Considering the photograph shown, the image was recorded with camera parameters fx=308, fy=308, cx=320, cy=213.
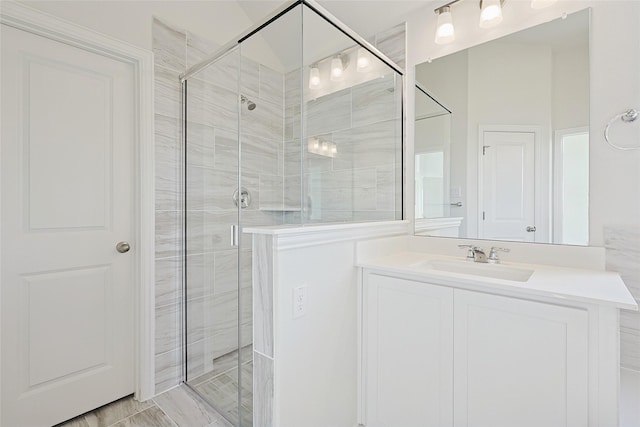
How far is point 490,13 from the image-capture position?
1.64 metres

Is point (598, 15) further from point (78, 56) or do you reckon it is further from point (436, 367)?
point (78, 56)

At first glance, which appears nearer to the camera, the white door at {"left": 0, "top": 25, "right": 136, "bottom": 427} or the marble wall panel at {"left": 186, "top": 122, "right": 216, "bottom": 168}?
the white door at {"left": 0, "top": 25, "right": 136, "bottom": 427}

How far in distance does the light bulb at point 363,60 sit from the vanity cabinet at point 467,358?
4.12 ft

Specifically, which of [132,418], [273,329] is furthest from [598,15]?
[132,418]

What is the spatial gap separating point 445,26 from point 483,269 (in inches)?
54.9

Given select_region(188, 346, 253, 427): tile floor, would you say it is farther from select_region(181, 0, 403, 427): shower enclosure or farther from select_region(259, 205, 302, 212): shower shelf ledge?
select_region(259, 205, 302, 212): shower shelf ledge

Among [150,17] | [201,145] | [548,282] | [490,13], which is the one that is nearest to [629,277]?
[548,282]

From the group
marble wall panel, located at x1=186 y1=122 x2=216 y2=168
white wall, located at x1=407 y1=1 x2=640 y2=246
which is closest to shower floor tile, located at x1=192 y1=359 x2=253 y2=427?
marble wall panel, located at x1=186 y1=122 x2=216 y2=168

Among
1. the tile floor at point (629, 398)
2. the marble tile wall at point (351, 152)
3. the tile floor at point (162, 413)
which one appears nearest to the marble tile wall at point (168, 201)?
the tile floor at point (162, 413)

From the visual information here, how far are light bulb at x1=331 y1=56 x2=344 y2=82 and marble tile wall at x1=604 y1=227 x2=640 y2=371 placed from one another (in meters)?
1.53

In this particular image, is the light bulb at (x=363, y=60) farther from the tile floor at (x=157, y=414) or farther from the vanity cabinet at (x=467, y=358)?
the tile floor at (x=157, y=414)

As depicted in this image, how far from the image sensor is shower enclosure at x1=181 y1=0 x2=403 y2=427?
1562 mm

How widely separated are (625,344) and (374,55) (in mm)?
1880

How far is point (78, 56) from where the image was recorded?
1625 millimetres
